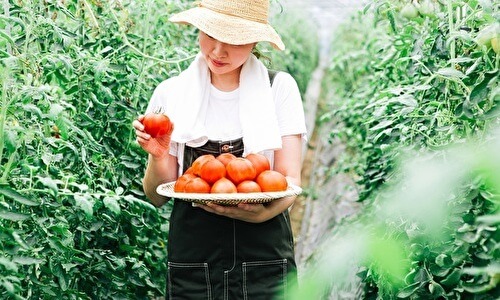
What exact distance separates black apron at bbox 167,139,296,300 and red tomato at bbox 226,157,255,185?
18 centimetres

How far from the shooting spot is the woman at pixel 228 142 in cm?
216

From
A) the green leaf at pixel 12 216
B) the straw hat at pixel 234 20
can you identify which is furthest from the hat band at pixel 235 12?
the green leaf at pixel 12 216

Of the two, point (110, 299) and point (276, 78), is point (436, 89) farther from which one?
point (110, 299)

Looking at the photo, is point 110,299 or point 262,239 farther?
point 110,299

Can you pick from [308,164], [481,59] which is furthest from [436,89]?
[308,164]

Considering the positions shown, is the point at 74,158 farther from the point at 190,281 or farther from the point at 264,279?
the point at 264,279

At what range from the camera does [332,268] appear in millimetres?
657

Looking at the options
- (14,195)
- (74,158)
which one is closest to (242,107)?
(74,158)

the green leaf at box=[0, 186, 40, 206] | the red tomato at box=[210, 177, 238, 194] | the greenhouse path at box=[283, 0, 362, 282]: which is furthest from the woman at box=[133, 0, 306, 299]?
the greenhouse path at box=[283, 0, 362, 282]

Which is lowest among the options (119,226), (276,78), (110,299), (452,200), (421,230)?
(110,299)

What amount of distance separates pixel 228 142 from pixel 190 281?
0.44 metres

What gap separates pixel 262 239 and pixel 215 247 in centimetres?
14

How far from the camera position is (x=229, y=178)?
6.81 feet

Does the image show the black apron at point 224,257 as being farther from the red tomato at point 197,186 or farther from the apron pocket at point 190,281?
the red tomato at point 197,186
